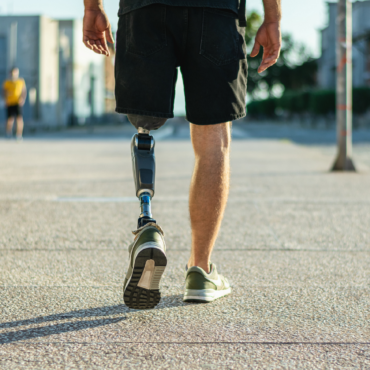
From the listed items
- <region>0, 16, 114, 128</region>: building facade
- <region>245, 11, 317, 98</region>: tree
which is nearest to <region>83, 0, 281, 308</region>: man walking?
<region>0, 16, 114, 128</region>: building facade

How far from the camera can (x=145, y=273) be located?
212cm

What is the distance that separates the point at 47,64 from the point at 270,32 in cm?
3672

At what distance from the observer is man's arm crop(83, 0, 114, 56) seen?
2.44 meters

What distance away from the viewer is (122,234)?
3.87m

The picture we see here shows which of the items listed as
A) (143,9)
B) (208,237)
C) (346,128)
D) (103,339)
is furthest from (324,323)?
(346,128)

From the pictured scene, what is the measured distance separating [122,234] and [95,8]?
1.74 metres

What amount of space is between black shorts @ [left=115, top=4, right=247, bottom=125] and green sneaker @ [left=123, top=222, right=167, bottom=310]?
519 millimetres

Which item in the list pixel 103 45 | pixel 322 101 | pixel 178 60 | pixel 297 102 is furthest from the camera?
pixel 297 102

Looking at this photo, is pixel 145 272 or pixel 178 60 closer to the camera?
pixel 145 272

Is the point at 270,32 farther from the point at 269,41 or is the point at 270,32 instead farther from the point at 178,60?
the point at 178,60

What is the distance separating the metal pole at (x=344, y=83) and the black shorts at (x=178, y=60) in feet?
19.0

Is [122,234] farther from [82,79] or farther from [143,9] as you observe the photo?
[82,79]

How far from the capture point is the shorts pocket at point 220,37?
2346mm

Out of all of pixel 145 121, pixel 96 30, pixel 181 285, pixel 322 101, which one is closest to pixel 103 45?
pixel 96 30
